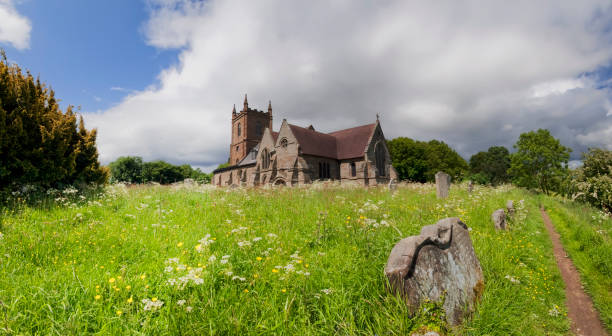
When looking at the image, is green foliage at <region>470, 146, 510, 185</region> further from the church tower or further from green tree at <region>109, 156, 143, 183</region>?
green tree at <region>109, 156, 143, 183</region>

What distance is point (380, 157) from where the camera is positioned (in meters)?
34.2

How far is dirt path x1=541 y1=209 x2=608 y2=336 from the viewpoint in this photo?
15.9ft

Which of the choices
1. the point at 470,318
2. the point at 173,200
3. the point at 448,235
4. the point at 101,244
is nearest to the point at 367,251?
the point at 448,235

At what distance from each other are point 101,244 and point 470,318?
667 cm

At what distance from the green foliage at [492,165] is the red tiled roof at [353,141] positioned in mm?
26999

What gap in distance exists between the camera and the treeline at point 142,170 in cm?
6662

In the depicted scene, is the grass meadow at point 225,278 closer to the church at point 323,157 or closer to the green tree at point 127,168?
the church at point 323,157

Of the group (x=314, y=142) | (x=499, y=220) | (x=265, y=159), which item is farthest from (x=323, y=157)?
(x=499, y=220)

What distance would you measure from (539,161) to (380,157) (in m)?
17.6

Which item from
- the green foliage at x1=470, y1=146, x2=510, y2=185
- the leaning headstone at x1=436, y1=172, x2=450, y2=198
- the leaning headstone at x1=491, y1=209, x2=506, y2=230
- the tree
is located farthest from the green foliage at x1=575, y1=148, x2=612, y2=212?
the green foliage at x1=470, y1=146, x2=510, y2=185

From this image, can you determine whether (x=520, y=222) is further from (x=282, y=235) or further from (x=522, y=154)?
(x=522, y=154)

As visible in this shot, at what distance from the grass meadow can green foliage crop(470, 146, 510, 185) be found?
50.9 meters

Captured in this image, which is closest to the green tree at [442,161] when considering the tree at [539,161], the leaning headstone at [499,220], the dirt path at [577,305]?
the tree at [539,161]

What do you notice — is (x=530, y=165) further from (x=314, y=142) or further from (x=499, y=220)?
(x=499, y=220)
